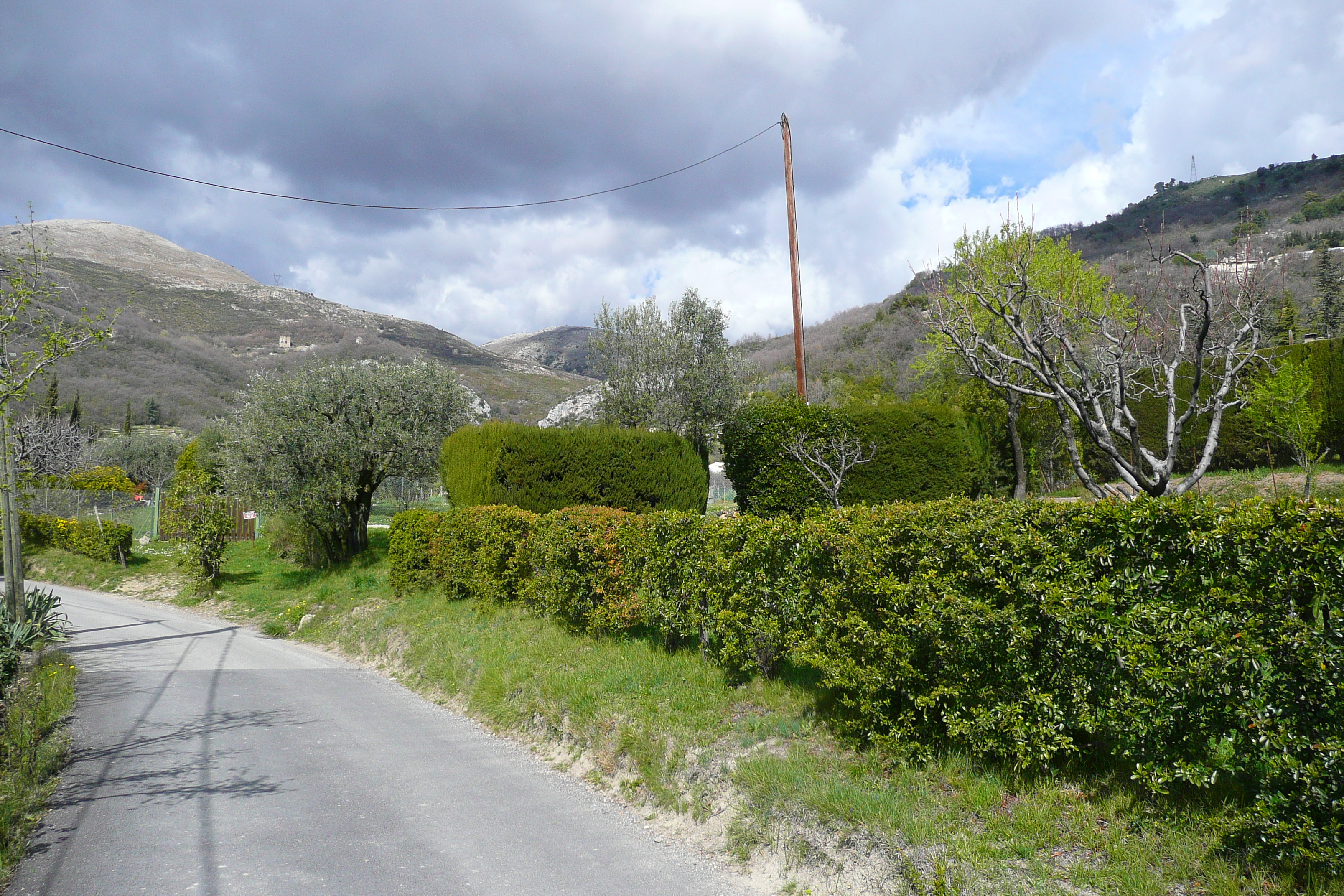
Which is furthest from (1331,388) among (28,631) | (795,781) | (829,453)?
(28,631)

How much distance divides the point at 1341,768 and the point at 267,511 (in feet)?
61.7

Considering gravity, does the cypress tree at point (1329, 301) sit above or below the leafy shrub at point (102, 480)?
above

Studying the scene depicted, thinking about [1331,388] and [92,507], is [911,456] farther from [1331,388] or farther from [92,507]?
[92,507]

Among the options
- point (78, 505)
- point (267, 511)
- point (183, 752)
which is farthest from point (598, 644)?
point (78, 505)

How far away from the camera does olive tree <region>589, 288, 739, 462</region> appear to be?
1812 cm

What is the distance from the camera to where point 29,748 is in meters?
5.93

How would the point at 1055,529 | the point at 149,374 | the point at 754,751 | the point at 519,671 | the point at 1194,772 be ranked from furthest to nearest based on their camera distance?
the point at 149,374 → the point at 519,671 → the point at 754,751 → the point at 1055,529 → the point at 1194,772

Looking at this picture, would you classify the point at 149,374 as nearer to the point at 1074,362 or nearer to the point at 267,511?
the point at 267,511

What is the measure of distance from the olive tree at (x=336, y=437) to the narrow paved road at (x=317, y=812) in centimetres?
958

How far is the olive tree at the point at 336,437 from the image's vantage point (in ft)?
56.9

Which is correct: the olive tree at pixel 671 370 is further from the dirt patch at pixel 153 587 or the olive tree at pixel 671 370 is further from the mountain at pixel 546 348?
the mountain at pixel 546 348

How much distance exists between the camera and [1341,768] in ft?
9.29

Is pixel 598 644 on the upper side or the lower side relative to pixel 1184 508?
lower

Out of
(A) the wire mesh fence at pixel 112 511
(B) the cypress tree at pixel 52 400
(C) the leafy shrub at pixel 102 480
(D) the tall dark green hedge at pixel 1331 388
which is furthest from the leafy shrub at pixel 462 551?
(C) the leafy shrub at pixel 102 480
